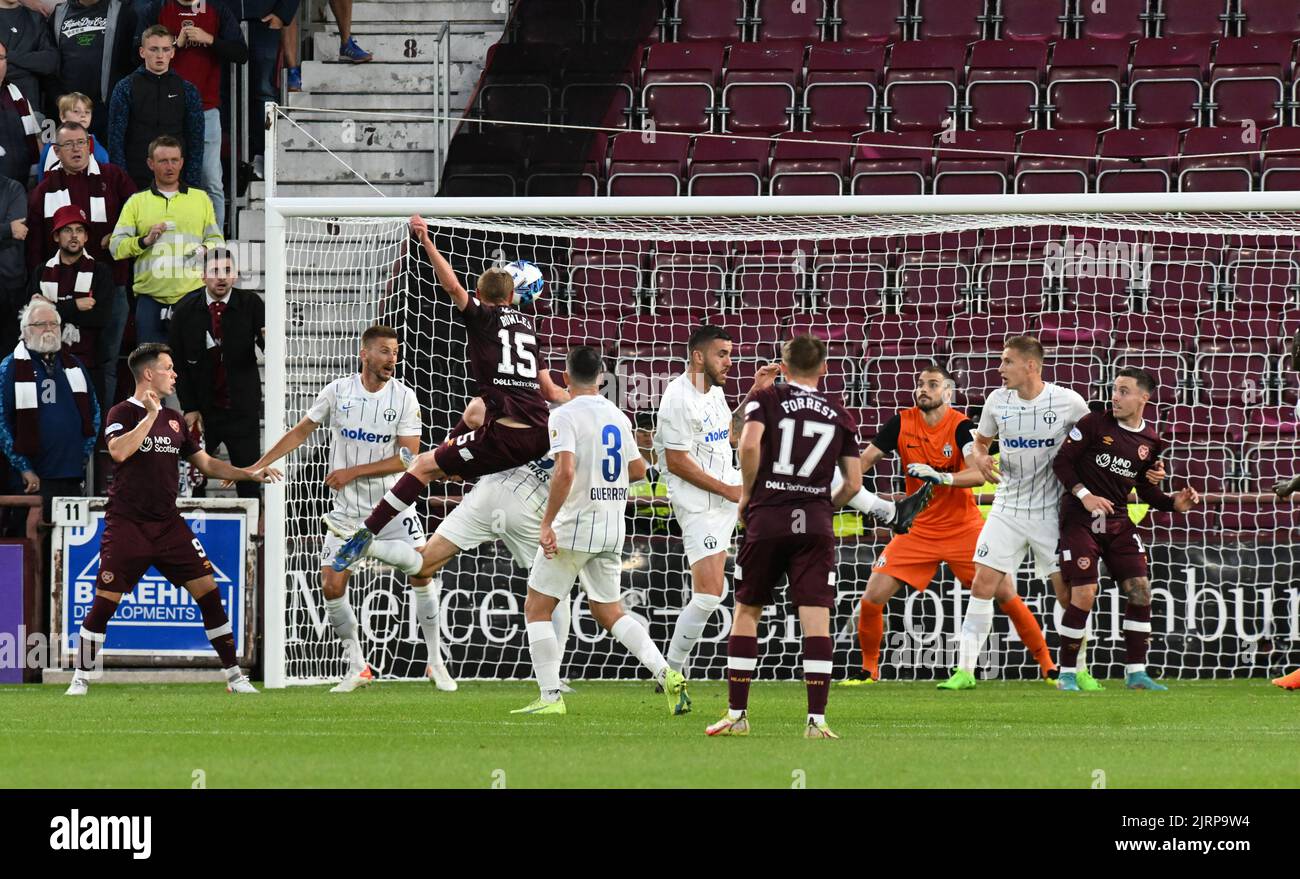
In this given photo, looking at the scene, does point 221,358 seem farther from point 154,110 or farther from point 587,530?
point 587,530

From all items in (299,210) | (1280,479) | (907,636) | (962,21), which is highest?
(962,21)

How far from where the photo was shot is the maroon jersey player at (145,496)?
1093cm

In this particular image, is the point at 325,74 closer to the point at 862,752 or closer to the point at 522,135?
the point at 522,135

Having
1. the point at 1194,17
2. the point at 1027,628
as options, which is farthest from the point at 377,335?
the point at 1194,17

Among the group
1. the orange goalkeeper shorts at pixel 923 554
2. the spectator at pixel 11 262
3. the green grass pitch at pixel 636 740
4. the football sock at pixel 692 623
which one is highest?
the spectator at pixel 11 262

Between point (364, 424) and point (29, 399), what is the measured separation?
114 inches

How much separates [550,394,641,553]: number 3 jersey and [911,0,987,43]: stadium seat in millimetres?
9602

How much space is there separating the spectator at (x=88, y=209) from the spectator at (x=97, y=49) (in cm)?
169

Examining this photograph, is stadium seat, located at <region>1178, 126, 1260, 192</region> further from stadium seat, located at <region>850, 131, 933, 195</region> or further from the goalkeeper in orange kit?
the goalkeeper in orange kit

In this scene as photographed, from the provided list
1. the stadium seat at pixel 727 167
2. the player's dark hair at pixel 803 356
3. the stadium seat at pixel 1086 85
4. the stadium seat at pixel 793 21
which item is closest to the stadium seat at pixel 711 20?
the stadium seat at pixel 793 21

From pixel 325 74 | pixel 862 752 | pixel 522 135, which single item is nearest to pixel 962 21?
pixel 522 135

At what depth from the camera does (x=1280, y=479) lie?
13555mm

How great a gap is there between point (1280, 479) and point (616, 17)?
26.5ft

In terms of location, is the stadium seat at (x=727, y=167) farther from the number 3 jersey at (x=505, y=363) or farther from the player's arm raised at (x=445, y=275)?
the player's arm raised at (x=445, y=275)
